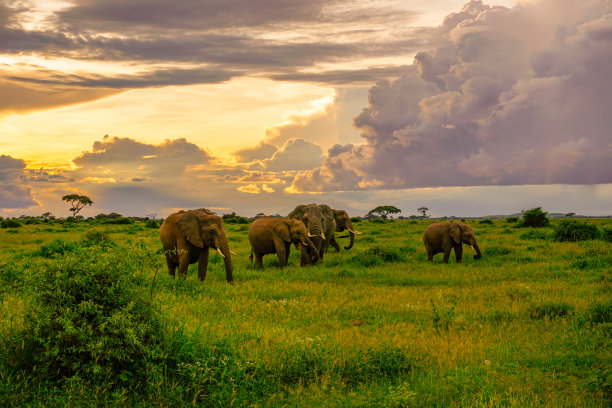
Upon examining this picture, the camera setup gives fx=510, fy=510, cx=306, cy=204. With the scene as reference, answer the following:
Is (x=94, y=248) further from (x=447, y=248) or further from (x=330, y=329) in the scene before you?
(x=447, y=248)

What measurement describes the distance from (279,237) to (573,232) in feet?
63.3

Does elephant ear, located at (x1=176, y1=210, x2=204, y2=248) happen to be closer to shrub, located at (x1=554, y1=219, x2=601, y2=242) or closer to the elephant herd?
the elephant herd

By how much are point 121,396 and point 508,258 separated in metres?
20.2

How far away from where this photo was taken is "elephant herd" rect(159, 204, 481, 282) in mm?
17375

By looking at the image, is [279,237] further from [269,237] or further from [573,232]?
[573,232]

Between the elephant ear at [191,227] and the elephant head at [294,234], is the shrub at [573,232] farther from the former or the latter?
the elephant ear at [191,227]

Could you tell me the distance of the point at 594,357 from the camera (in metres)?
9.40

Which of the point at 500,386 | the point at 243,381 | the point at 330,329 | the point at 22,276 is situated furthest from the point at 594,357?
the point at 22,276

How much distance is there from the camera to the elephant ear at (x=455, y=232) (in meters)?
23.0

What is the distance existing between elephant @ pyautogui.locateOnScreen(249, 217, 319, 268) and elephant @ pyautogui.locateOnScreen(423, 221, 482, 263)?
5781mm

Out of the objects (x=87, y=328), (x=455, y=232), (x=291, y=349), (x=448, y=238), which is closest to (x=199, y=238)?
(x=291, y=349)

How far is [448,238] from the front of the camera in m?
23.2

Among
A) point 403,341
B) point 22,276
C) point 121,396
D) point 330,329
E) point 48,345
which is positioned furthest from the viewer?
point 330,329

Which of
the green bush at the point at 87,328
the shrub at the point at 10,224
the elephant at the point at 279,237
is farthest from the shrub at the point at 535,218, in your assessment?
the shrub at the point at 10,224
